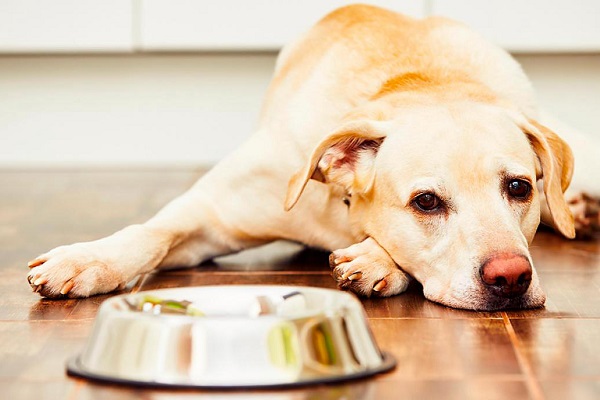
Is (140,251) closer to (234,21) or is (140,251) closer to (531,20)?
(234,21)

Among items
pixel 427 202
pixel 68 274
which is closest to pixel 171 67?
pixel 68 274

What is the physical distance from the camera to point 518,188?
6.82ft

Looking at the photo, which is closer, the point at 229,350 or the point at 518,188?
the point at 229,350

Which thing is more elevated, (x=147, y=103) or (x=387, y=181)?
(x=387, y=181)

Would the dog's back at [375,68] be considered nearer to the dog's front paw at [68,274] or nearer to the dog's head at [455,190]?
the dog's head at [455,190]

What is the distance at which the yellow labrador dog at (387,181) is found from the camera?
203 centimetres

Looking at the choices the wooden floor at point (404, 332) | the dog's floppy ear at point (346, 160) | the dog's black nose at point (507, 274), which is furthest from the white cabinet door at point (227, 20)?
the dog's black nose at point (507, 274)

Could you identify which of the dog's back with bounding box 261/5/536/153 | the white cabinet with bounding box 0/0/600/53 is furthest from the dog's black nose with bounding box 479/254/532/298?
the white cabinet with bounding box 0/0/600/53

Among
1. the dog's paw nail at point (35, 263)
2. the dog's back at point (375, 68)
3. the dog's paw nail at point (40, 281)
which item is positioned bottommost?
the dog's paw nail at point (40, 281)

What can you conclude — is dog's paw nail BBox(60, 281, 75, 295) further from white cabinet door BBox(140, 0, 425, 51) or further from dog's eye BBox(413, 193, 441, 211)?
white cabinet door BBox(140, 0, 425, 51)

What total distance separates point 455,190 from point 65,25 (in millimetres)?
2709

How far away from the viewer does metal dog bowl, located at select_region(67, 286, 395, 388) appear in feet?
4.92

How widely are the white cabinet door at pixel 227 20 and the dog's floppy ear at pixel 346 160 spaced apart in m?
2.11

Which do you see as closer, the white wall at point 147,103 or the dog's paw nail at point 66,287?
the dog's paw nail at point 66,287
